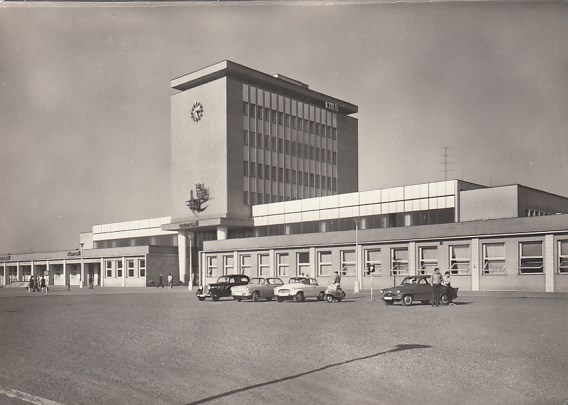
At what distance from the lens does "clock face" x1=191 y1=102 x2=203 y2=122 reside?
223ft

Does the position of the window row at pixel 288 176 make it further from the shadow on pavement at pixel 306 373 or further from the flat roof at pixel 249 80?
the shadow on pavement at pixel 306 373

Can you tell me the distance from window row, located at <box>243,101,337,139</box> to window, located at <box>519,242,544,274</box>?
38907 mm

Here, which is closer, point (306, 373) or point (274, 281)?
point (306, 373)

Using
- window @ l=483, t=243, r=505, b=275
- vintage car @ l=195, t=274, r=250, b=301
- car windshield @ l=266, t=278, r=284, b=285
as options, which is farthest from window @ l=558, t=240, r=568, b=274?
vintage car @ l=195, t=274, r=250, b=301

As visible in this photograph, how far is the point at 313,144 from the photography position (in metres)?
76.3

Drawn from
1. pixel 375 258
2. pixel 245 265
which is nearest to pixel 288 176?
pixel 245 265

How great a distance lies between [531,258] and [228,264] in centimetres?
3045

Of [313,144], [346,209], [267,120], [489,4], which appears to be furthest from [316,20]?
[313,144]

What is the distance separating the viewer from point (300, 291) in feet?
103

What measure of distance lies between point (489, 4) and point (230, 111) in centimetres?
5657

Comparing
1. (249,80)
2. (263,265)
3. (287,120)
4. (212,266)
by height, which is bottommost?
(212,266)

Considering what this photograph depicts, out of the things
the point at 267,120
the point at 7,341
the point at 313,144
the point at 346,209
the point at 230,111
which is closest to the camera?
the point at 7,341

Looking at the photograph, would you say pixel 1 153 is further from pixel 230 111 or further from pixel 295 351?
pixel 230 111

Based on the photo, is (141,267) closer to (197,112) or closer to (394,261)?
(197,112)
